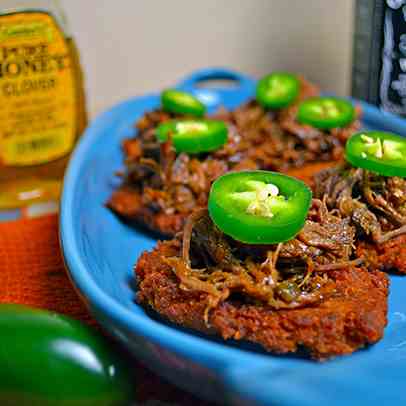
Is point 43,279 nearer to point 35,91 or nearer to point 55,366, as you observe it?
point 55,366

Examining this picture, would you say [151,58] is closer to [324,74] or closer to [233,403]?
[324,74]

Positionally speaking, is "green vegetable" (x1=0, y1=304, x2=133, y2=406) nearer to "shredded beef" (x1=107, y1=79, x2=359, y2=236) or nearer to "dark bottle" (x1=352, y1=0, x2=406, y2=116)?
"shredded beef" (x1=107, y1=79, x2=359, y2=236)

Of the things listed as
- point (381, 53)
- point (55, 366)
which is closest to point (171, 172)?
point (55, 366)

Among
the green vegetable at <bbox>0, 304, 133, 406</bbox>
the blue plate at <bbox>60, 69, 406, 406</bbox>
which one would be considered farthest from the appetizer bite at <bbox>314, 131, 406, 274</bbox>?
the green vegetable at <bbox>0, 304, 133, 406</bbox>

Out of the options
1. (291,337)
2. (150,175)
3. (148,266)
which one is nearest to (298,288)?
(291,337)

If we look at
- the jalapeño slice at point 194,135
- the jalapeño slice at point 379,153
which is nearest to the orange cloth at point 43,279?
the jalapeño slice at point 194,135

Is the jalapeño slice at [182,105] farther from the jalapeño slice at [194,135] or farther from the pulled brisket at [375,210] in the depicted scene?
the pulled brisket at [375,210]
